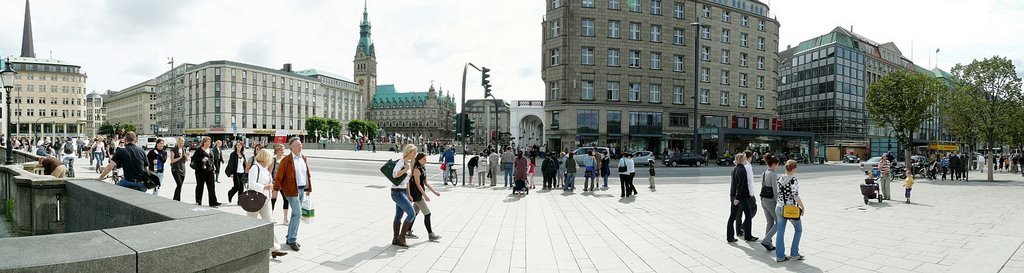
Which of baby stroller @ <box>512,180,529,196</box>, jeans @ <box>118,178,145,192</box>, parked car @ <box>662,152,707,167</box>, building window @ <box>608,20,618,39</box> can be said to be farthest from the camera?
building window @ <box>608,20,618,39</box>

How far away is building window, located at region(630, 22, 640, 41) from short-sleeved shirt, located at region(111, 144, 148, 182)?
41.4m

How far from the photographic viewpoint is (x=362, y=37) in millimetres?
156625

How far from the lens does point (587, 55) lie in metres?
43.6

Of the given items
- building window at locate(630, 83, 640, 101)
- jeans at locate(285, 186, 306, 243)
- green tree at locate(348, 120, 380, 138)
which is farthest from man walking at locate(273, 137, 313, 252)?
green tree at locate(348, 120, 380, 138)

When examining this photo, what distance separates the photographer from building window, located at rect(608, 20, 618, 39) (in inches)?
1729

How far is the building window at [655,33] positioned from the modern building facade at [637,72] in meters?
0.09

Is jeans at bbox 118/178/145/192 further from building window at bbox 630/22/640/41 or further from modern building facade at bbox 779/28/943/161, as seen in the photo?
modern building facade at bbox 779/28/943/161

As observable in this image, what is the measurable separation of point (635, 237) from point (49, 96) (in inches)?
5493

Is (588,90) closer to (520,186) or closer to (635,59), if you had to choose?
(635,59)

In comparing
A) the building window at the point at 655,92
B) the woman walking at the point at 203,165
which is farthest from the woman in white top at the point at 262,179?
the building window at the point at 655,92

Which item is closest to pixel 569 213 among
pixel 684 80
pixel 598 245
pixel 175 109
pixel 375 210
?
pixel 598 245

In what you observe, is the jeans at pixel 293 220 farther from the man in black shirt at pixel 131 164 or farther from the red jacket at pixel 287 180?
the man in black shirt at pixel 131 164

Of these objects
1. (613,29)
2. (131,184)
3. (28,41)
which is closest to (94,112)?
(28,41)

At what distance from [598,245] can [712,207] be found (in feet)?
21.1
